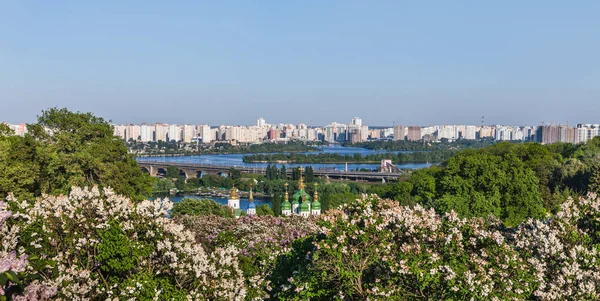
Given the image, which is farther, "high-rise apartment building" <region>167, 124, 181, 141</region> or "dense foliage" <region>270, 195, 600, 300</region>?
"high-rise apartment building" <region>167, 124, 181, 141</region>

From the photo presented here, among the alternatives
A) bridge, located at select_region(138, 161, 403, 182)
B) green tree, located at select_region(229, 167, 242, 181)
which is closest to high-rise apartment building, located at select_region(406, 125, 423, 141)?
bridge, located at select_region(138, 161, 403, 182)

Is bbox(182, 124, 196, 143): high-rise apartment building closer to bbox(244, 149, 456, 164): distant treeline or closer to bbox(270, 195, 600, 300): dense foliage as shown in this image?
bbox(244, 149, 456, 164): distant treeline

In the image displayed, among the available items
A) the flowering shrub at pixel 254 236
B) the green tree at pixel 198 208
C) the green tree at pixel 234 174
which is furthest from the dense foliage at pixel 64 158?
the green tree at pixel 234 174

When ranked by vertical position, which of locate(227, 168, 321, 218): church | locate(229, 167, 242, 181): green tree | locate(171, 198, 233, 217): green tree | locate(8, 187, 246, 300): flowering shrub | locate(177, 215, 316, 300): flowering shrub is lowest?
locate(229, 167, 242, 181): green tree

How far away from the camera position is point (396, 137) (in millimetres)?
→ 165875

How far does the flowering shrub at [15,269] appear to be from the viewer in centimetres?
262

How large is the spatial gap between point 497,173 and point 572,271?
1206 centimetres

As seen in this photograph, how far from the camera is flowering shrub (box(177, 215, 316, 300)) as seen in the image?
9828mm

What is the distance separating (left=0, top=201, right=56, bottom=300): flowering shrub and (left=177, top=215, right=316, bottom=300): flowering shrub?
3154mm

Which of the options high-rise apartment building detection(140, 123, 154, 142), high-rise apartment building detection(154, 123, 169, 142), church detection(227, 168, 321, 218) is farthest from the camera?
high-rise apartment building detection(154, 123, 169, 142)

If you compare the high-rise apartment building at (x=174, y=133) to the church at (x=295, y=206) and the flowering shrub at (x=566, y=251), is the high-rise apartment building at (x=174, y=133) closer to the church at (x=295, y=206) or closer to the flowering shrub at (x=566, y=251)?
the church at (x=295, y=206)

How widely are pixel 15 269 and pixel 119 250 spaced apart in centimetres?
209

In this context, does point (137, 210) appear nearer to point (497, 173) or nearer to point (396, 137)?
point (497, 173)

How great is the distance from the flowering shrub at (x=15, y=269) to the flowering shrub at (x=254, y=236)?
10.3ft
